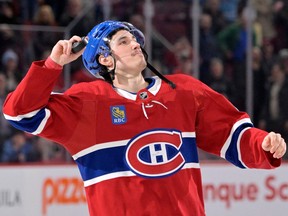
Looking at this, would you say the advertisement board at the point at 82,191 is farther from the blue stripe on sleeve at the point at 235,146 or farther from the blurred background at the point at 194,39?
the blue stripe on sleeve at the point at 235,146

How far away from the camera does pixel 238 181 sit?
468 centimetres

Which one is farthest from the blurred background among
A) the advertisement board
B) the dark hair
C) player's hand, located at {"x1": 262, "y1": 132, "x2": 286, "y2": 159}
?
player's hand, located at {"x1": 262, "y1": 132, "x2": 286, "y2": 159}

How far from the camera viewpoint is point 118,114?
2.67 meters

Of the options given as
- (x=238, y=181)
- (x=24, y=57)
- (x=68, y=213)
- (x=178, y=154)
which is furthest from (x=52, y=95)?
(x=24, y=57)

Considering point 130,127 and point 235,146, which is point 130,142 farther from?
point 235,146

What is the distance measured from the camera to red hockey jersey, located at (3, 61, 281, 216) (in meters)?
2.61

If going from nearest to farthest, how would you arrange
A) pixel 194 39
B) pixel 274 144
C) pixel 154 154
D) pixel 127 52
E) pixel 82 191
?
pixel 274 144, pixel 154 154, pixel 127 52, pixel 82 191, pixel 194 39

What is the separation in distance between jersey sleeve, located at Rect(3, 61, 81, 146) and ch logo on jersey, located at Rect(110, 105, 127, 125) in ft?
0.38

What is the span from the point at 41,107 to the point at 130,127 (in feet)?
1.02

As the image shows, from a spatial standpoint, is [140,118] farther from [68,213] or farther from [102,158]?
[68,213]

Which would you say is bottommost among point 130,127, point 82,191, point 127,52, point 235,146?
point 82,191

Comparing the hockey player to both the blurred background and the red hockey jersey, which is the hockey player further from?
the blurred background

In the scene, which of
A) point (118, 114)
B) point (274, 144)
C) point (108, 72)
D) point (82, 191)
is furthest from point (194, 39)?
point (274, 144)

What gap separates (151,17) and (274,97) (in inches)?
42.8
